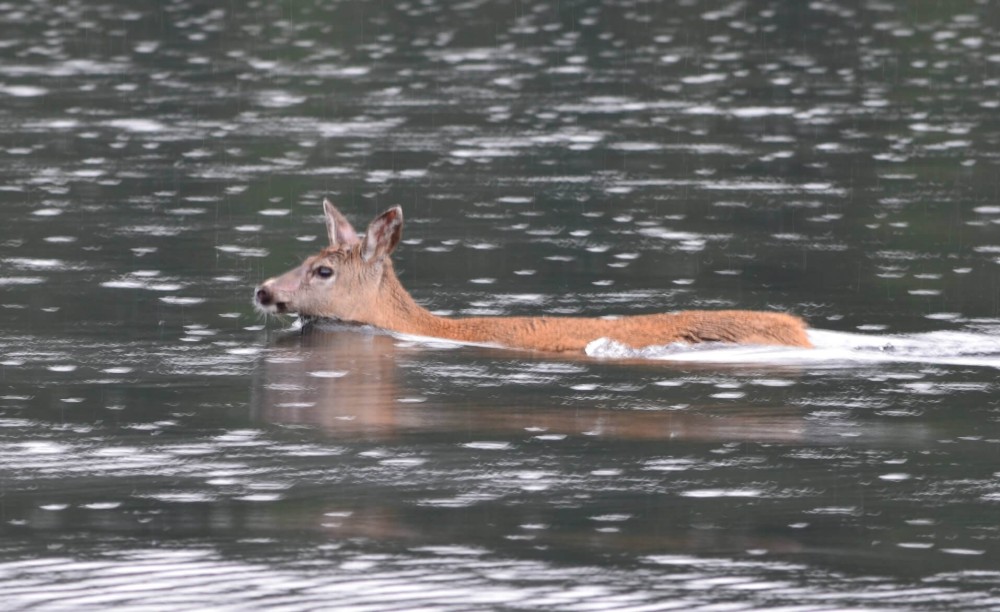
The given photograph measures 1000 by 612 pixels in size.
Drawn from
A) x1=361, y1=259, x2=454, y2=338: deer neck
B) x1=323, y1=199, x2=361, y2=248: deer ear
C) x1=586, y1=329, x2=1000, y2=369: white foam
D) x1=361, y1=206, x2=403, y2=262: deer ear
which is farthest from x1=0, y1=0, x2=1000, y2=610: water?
x1=323, y1=199, x2=361, y2=248: deer ear

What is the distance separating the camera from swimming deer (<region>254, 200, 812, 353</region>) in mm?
14875

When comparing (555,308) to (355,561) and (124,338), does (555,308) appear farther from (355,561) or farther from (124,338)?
(355,561)

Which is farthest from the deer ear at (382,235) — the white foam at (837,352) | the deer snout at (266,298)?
the white foam at (837,352)

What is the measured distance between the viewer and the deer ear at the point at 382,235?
1591cm

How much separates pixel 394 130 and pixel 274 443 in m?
14.5

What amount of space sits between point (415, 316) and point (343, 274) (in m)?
0.69

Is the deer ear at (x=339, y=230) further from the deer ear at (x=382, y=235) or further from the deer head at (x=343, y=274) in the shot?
the deer ear at (x=382, y=235)

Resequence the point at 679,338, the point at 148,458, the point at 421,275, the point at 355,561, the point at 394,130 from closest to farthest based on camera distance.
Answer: the point at 355,561 → the point at 148,458 → the point at 679,338 → the point at 421,275 → the point at 394,130

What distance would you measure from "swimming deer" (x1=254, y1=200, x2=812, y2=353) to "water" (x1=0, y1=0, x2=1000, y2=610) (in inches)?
6.7

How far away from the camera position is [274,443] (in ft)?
39.4

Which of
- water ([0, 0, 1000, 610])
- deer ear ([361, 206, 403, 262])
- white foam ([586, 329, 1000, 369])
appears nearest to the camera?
water ([0, 0, 1000, 610])

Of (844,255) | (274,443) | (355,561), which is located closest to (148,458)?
(274,443)

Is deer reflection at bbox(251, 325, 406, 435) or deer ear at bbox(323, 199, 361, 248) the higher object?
deer ear at bbox(323, 199, 361, 248)

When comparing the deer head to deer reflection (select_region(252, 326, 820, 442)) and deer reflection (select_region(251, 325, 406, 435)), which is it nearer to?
deer reflection (select_region(251, 325, 406, 435))
